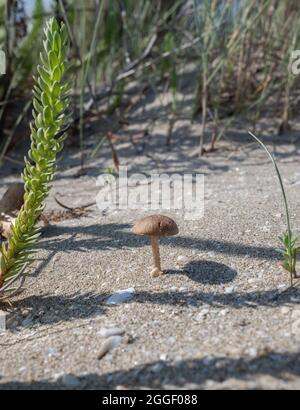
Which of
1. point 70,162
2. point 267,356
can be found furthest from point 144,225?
point 70,162

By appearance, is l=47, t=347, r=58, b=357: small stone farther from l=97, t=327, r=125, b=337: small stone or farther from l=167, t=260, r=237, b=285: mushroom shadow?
l=167, t=260, r=237, b=285: mushroom shadow

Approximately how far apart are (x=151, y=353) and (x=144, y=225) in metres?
0.43

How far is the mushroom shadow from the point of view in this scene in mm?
1634

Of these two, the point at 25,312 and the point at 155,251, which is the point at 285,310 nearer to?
the point at 155,251

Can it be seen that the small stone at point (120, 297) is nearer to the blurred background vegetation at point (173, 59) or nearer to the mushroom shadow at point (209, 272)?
the mushroom shadow at point (209, 272)

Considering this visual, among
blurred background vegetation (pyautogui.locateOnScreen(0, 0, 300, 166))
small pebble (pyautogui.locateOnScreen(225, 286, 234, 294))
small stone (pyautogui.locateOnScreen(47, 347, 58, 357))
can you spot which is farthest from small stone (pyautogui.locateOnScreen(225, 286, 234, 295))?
blurred background vegetation (pyautogui.locateOnScreen(0, 0, 300, 166))

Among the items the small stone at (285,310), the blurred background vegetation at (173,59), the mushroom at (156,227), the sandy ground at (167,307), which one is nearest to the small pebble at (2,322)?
the sandy ground at (167,307)

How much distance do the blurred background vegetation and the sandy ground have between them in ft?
3.46

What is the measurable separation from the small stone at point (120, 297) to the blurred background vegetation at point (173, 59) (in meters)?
1.56

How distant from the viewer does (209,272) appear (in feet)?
5.52

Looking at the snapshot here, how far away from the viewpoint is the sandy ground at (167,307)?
126 centimetres

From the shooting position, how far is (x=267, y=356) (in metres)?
1.26

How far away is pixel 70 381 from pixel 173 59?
2468 millimetres

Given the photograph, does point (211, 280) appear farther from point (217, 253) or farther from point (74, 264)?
point (74, 264)
